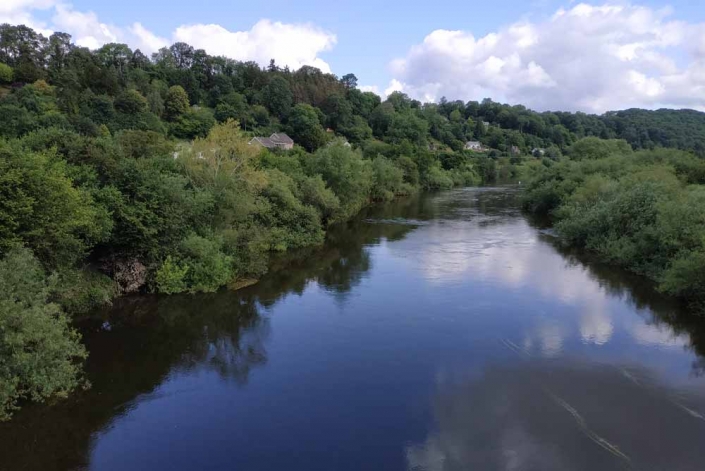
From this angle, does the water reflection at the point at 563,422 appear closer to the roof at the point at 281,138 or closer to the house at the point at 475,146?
the roof at the point at 281,138

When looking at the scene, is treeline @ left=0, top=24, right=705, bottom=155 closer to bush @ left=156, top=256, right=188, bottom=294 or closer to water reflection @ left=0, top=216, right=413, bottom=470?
bush @ left=156, top=256, right=188, bottom=294

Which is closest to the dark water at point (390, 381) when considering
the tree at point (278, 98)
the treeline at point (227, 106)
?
the treeline at point (227, 106)

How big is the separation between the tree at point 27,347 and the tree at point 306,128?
64672 millimetres

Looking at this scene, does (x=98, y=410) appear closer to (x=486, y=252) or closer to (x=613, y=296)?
(x=613, y=296)

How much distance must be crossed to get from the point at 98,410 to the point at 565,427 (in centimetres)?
1393

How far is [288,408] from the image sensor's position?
15.7 meters

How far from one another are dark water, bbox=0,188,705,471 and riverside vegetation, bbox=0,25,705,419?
1683 mm

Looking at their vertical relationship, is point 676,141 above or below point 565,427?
above

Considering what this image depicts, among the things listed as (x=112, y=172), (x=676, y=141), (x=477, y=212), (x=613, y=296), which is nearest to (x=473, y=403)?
(x=613, y=296)

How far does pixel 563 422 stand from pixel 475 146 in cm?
11976

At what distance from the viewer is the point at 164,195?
82.4 ft

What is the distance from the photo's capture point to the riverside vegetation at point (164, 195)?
725 inches

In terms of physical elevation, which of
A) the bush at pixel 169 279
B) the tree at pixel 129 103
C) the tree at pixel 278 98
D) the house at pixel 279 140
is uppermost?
the tree at pixel 278 98

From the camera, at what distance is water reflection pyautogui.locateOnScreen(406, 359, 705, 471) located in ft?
43.4
